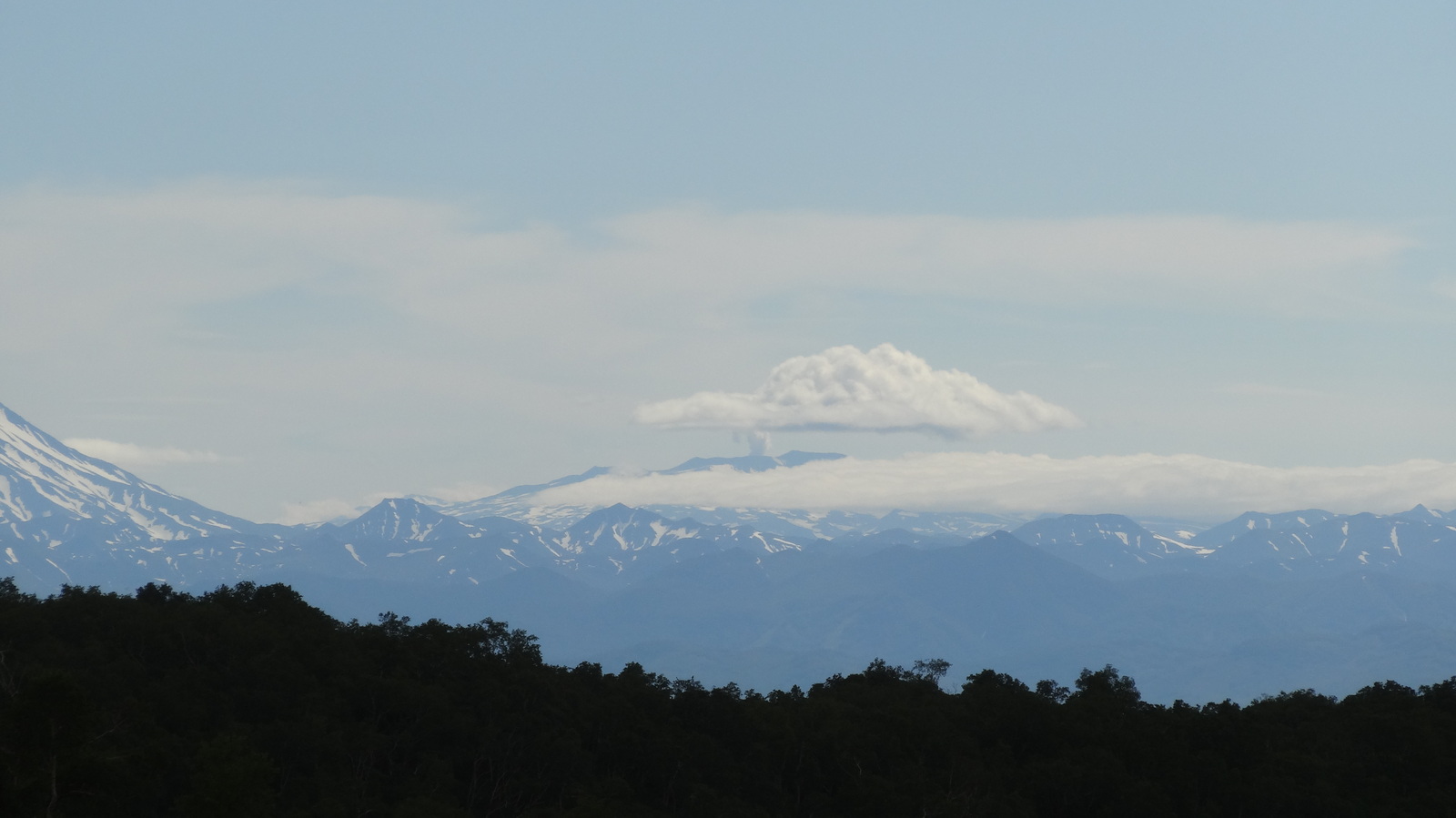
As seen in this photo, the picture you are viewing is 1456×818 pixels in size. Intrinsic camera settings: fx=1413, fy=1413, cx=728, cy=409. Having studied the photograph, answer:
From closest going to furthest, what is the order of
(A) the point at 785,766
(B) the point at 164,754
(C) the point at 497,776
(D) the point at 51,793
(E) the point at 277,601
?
(D) the point at 51,793 → (B) the point at 164,754 → (C) the point at 497,776 → (A) the point at 785,766 → (E) the point at 277,601

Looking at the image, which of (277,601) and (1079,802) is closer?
(1079,802)

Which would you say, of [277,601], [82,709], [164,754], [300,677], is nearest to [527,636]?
[277,601]

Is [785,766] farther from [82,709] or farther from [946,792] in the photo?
[82,709]

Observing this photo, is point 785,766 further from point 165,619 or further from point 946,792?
point 165,619

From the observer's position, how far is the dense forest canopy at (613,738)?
273 feet

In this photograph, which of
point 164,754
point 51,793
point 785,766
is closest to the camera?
point 51,793

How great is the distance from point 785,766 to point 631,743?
11.2 meters

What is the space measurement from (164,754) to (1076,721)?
2507 inches

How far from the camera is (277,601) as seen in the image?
4781 inches

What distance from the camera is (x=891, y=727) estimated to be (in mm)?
100688

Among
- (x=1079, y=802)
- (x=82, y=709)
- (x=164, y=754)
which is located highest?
(x=82, y=709)

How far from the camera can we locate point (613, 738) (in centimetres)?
9525

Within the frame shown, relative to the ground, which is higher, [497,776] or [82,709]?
[82,709]

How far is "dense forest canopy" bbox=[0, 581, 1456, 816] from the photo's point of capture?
83.3 meters
